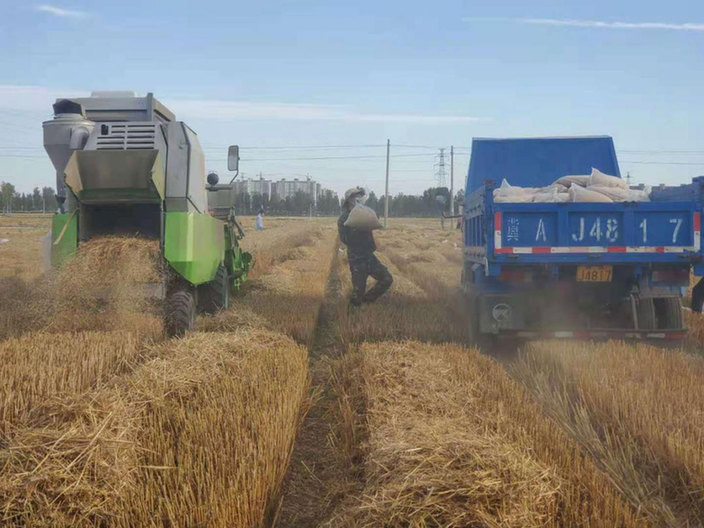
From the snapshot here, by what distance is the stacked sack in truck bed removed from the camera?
8320 mm

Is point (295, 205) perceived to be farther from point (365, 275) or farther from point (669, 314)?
point (669, 314)

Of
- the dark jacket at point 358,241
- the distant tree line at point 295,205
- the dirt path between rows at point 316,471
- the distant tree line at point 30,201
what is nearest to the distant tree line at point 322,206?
the distant tree line at point 295,205

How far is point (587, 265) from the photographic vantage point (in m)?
7.96

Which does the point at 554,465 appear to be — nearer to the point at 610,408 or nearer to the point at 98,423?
the point at 610,408

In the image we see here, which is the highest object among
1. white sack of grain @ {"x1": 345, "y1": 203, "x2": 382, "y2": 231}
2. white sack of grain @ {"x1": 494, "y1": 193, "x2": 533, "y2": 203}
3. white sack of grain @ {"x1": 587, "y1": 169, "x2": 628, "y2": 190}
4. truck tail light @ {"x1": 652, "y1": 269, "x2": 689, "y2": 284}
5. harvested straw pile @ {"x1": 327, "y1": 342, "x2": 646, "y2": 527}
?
white sack of grain @ {"x1": 587, "y1": 169, "x2": 628, "y2": 190}

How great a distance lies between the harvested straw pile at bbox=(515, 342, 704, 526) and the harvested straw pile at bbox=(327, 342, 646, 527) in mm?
320

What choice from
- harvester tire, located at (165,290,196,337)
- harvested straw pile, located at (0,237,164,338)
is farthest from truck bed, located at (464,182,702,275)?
harvested straw pile, located at (0,237,164,338)

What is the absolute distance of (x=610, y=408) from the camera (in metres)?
5.67

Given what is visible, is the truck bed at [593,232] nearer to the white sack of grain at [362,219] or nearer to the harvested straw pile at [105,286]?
the harvested straw pile at [105,286]

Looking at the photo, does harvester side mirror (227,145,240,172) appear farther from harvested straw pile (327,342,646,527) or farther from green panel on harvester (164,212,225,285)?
harvested straw pile (327,342,646,527)

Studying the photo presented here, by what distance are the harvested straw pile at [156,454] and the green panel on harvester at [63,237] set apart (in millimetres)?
2835

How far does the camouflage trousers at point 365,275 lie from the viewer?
11.8 meters

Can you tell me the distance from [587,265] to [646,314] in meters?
0.91

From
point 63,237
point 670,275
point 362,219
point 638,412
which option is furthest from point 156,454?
point 362,219
